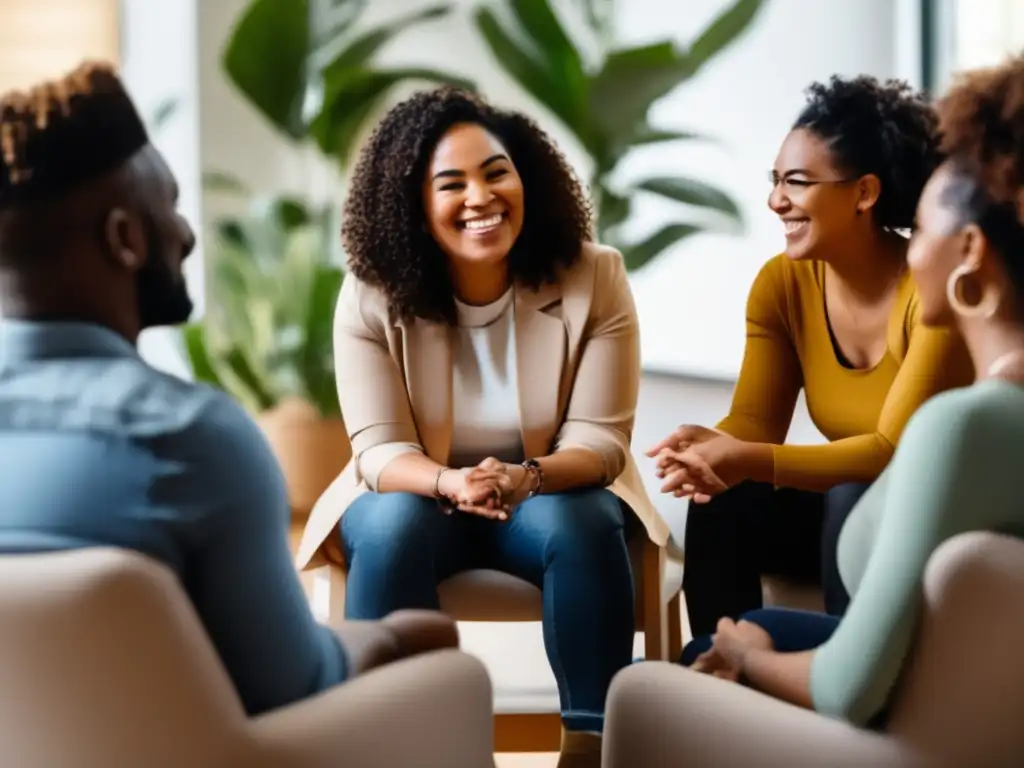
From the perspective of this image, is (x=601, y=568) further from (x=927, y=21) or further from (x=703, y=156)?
(x=927, y=21)

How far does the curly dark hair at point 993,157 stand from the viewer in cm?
74

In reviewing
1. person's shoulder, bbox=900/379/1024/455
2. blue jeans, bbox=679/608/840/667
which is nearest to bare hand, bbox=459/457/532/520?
blue jeans, bbox=679/608/840/667

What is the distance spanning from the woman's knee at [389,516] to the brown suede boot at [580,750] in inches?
8.7

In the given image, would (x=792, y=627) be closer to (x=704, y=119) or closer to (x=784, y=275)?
(x=784, y=275)

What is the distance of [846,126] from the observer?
3.05ft

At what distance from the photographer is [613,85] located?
1.31 meters

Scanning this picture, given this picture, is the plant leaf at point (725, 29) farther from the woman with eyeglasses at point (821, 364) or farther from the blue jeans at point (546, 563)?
the blue jeans at point (546, 563)

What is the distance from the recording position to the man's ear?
28.9 inches

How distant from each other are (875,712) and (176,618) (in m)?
0.44

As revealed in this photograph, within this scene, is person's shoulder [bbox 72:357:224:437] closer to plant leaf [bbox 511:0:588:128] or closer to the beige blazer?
the beige blazer

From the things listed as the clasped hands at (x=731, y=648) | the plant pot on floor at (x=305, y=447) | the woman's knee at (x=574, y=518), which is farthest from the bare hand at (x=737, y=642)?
the plant pot on floor at (x=305, y=447)

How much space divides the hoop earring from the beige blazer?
425mm

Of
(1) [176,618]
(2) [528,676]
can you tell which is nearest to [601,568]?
(2) [528,676]

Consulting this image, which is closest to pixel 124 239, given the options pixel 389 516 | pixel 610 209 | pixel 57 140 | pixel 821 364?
pixel 57 140
